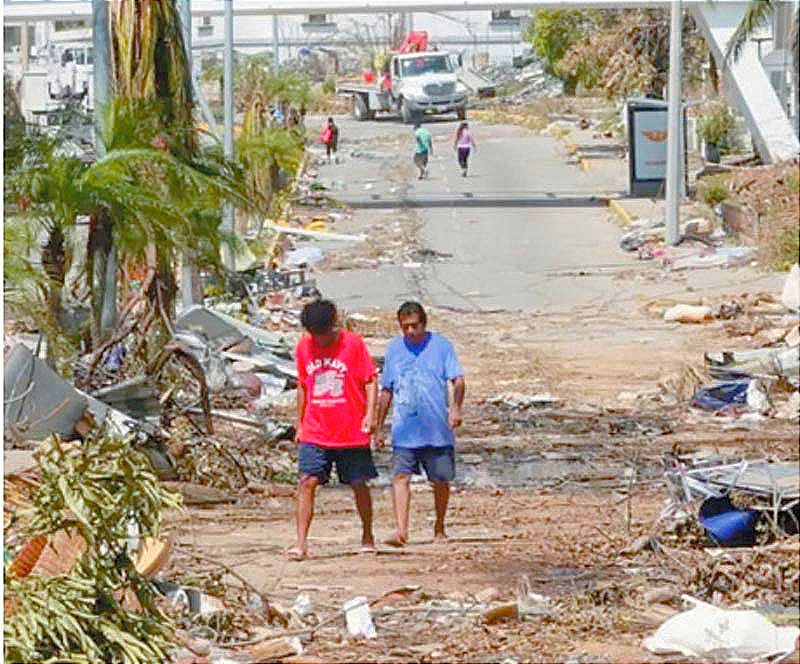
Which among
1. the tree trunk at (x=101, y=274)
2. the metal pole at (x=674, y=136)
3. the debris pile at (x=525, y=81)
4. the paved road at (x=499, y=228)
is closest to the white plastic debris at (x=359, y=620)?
the tree trunk at (x=101, y=274)

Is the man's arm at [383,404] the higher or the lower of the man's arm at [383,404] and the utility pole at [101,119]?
the lower

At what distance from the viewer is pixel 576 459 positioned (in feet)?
51.6

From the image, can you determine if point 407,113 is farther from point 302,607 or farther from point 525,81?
point 302,607

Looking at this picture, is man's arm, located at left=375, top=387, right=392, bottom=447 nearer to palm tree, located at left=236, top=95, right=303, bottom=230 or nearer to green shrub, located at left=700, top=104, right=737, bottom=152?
palm tree, located at left=236, top=95, right=303, bottom=230

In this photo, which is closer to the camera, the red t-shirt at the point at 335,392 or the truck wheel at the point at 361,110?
the red t-shirt at the point at 335,392

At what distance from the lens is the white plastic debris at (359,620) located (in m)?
8.82

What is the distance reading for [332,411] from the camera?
35.2 feet

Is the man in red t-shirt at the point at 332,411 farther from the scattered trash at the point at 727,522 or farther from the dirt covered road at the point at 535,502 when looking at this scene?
the scattered trash at the point at 727,522

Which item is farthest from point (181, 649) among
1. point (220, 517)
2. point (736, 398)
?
point (736, 398)

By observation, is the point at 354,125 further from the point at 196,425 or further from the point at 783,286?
the point at 196,425

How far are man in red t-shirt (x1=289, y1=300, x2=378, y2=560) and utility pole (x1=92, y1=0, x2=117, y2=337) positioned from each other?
550 cm

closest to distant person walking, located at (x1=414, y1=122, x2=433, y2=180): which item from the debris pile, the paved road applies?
the paved road

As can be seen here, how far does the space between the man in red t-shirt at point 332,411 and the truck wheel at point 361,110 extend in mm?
63372

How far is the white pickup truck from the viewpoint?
230 feet
